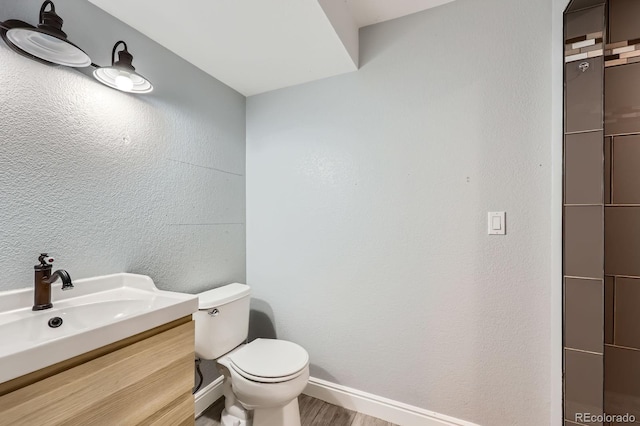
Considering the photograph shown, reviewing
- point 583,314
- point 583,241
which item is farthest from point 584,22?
point 583,314

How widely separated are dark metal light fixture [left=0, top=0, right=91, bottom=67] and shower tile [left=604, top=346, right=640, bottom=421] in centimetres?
253

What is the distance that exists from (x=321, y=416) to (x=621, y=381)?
1.47m

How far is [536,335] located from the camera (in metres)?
1.30

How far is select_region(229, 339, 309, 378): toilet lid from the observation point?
1.31m

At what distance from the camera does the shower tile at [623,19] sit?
1211mm

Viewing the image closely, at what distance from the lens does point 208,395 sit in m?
1.70

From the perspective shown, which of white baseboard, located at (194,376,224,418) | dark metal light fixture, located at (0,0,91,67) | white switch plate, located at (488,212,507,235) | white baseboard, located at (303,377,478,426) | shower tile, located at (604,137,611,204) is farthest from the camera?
white baseboard, located at (194,376,224,418)

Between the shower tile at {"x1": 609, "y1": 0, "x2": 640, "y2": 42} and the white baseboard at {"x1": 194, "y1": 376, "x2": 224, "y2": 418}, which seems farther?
the white baseboard at {"x1": 194, "y1": 376, "x2": 224, "y2": 418}

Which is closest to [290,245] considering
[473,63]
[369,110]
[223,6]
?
[369,110]

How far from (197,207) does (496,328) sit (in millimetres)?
1761

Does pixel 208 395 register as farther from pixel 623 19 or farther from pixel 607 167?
pixel 623 19
